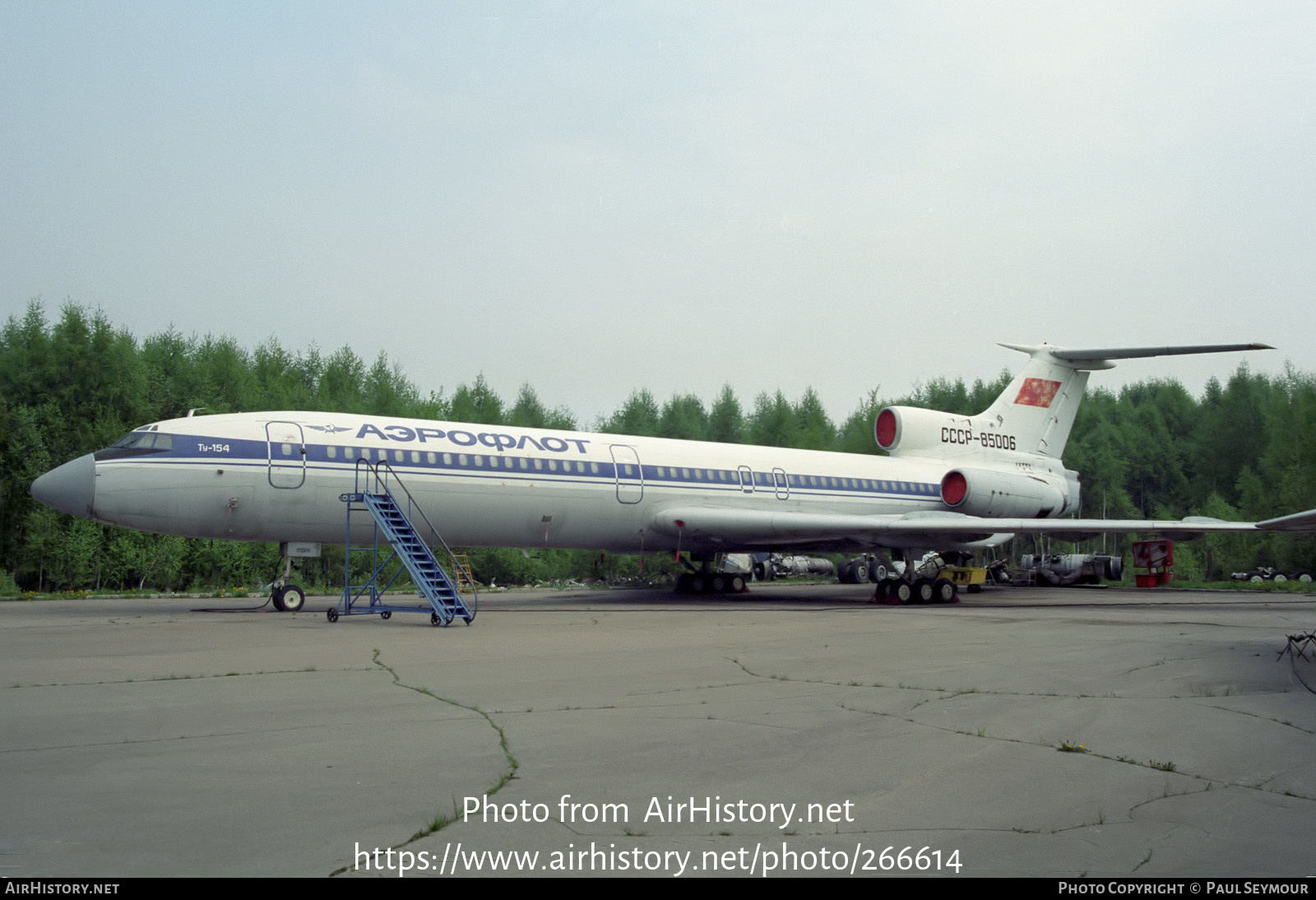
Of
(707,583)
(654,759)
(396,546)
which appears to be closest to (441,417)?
(707,583)

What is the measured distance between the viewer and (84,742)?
225 inches

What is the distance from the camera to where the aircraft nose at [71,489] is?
1547 centimetres

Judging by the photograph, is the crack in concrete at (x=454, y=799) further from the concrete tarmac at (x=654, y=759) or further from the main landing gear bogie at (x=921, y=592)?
the main landing gear bogie at (x=921, y=592)

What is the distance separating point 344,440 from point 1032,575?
27.7m

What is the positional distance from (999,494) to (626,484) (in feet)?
33.3

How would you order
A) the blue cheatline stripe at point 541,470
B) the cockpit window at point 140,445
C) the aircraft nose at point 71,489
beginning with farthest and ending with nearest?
the blue cheatline stripe at point 541,470, the cockpit window at point 140,445, the aircraft nose at point 71,489

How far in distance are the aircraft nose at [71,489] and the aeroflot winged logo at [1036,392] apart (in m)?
23.4

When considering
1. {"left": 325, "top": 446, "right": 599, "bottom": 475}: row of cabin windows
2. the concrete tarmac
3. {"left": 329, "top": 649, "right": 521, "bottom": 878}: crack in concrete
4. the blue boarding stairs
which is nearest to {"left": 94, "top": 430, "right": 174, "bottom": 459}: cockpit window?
{"left": 325, "top": 446, "right": 599, "bottom": 475}: row of cabin windows

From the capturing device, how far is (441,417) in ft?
154

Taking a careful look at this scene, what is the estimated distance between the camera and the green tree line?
1281 inches

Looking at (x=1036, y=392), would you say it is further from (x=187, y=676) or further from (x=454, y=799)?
(x=454, y=799)

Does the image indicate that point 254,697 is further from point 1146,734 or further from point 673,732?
point 1146,734

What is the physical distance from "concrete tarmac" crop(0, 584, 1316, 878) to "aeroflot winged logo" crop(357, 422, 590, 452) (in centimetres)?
722

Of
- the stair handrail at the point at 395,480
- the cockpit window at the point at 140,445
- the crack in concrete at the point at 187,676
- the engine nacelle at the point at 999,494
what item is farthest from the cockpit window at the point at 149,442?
the engine nacelle at the point at 999,494
